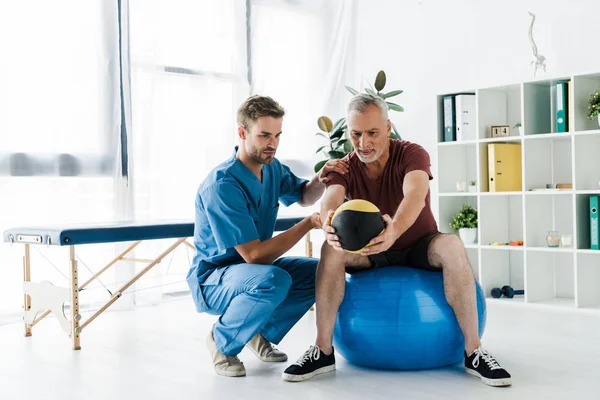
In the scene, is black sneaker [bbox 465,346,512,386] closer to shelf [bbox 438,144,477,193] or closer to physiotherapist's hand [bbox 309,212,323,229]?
physiotherapist's hand [bbox 309,212,323,229]

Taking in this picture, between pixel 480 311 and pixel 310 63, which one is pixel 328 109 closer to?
pixel 310 63

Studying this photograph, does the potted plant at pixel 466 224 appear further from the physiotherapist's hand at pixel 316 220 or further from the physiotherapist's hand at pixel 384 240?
the physiotherapist's hand at pixel 384 240

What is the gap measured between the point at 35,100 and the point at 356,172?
2255 mm

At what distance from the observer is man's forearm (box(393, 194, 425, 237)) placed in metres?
2.32

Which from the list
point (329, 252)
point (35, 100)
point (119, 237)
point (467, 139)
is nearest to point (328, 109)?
point (467, 139)

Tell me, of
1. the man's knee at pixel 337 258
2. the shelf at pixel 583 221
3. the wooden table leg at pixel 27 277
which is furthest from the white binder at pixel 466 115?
the wooden table leg at pixel 27 277

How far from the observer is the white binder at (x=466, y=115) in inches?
177

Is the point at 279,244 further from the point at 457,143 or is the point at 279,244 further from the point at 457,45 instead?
the point at 457,45

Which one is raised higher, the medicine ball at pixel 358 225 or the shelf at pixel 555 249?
the medicine ball at pixel 358 225

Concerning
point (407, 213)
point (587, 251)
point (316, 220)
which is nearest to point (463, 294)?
point (407, 213)

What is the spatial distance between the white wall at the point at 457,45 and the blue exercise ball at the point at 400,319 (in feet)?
7.54

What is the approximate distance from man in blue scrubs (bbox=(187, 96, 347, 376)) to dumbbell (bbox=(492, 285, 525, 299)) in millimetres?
1931

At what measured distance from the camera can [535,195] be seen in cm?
422

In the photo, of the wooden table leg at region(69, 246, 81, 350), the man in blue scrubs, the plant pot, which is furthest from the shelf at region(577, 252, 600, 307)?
the wooden table leg at region(69, 246, 81, 350)
